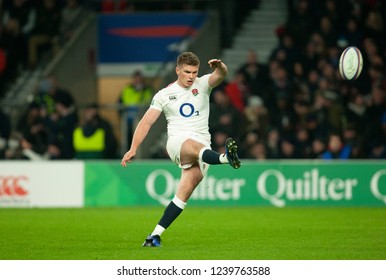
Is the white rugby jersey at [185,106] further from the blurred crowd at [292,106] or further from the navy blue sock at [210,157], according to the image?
the blurred crowd at [292,106]

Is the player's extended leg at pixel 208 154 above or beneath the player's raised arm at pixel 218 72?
beneath

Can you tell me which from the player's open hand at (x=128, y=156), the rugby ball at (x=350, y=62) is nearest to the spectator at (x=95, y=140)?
the rugby ball at (x=350, y=62)

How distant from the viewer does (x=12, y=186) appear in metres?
19.0

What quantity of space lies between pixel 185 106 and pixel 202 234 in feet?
7.75

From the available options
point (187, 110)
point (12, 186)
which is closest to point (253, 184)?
point (12, 186)

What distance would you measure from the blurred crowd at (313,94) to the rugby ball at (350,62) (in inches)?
213

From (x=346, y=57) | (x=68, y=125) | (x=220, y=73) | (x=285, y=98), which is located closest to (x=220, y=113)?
(x=285, y=98)

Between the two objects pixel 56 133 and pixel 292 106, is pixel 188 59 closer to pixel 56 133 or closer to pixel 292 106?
pixel 292 106

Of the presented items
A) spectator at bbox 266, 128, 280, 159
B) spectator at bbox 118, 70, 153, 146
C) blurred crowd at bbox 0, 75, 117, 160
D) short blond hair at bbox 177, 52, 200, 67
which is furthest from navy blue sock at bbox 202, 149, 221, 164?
spectator at bbox 118, 70, 153, 146

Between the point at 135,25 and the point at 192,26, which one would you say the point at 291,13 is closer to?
the point at 192,26

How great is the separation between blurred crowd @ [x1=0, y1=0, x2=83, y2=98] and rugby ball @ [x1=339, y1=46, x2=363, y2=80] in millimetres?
12617

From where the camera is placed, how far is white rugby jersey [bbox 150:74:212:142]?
11.6m

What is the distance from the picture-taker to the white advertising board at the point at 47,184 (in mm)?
19047

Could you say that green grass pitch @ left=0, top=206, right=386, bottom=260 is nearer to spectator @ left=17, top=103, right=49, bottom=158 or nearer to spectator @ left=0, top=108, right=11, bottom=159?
spectator @ left=17, top=103, right=49, bottom=158
